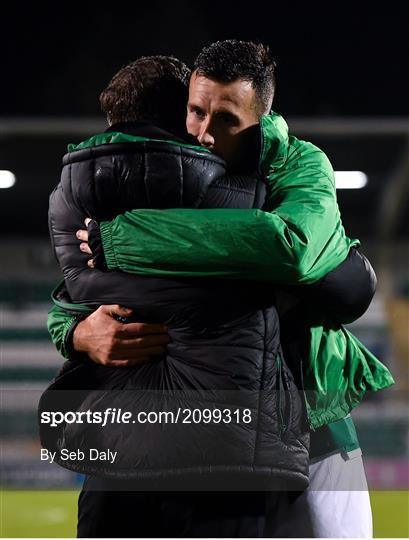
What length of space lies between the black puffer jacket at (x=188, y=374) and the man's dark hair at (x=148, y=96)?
→ 0.21 ft

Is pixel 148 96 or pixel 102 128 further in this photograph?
pixel 102 128

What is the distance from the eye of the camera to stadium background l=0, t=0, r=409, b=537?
321 centimetres

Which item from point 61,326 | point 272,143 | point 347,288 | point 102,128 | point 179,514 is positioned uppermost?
point 272,143

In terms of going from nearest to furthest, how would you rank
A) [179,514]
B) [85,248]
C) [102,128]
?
1. [179,514]
2. [85,248]
3. [102,128]

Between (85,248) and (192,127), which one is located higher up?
(192,127)

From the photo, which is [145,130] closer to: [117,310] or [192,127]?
[192,127]

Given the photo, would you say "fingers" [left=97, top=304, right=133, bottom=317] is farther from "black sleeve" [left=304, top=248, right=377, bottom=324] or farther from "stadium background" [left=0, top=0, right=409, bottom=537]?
"stadium background" [left=0, top=0, right=409, bottom=537]

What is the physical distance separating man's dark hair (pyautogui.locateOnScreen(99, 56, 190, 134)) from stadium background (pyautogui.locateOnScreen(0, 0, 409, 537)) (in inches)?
52.6

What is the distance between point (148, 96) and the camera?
1.29m

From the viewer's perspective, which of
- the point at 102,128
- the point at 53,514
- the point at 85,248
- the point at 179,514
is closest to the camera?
the point at 179,514

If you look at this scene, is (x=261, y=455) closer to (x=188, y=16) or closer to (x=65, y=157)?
(x=65, y=157)

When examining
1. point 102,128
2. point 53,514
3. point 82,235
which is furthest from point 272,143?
point 102,128

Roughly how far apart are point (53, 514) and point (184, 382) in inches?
127

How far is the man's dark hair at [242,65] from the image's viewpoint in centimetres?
129
